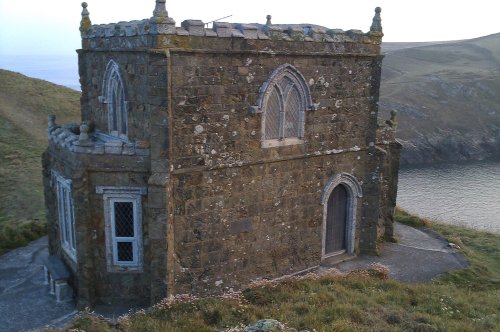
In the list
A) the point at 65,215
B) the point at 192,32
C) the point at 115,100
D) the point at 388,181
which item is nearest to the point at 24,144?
the point at 65,215

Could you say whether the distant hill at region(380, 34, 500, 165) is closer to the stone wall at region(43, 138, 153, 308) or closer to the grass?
the grass

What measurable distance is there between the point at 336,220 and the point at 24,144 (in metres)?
22.1

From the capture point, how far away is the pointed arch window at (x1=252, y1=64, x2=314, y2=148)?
12.2 metres

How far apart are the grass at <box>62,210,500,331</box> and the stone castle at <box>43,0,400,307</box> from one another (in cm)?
114

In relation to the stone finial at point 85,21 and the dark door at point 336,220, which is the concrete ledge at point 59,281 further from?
the dark door at point 336,220

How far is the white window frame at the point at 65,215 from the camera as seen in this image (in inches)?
482

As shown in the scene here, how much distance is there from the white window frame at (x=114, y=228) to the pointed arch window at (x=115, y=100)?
1921mm

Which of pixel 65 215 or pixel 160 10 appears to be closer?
pixel 160 10

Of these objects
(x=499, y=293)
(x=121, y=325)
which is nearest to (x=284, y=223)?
(x=121, y=325)

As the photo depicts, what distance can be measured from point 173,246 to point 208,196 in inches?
59.2

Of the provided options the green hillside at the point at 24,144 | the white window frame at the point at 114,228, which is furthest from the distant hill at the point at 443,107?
the white window frame at the point at 114,228

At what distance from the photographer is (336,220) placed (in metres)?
15.1

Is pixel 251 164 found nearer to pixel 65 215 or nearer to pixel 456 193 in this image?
pixel 65 215

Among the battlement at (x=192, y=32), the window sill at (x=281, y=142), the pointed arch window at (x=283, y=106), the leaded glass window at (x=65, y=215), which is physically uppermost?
the battlement at (x=192, y=32)
